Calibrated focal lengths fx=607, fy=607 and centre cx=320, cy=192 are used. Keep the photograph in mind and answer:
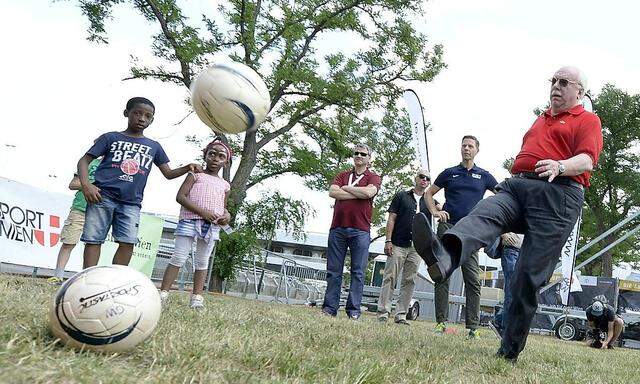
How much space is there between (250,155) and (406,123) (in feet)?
37.7

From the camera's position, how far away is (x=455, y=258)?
149 inches

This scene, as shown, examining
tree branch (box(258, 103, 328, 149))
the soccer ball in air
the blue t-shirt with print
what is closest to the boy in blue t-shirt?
the blue t-shirt with print

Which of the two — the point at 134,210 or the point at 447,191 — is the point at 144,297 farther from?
the point at 447,191

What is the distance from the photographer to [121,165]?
18.5 feet

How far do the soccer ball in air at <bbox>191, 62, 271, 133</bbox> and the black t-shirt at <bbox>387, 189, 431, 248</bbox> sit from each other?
4597 millimetres

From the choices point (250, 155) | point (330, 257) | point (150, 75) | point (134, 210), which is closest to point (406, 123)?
point (250, 155)

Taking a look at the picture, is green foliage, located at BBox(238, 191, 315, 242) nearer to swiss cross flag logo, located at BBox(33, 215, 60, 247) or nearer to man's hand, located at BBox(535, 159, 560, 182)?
swiss cross flag logo, located at BBox(33, 215, 60, 247)

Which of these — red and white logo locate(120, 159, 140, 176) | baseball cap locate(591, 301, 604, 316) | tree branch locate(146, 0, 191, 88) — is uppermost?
tree branch locate(146, 0, 191, 88)

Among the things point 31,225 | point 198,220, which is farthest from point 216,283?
point 198,220

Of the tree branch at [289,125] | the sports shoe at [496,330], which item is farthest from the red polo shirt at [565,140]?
the tree branch at [289,125]

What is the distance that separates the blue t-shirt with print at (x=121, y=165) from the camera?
18.4 ft

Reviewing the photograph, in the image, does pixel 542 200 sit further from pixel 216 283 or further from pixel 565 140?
pixel 216 283

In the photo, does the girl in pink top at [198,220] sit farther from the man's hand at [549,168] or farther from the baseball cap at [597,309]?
the baseball cap at [597,309]

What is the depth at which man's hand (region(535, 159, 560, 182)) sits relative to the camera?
12.5ft
